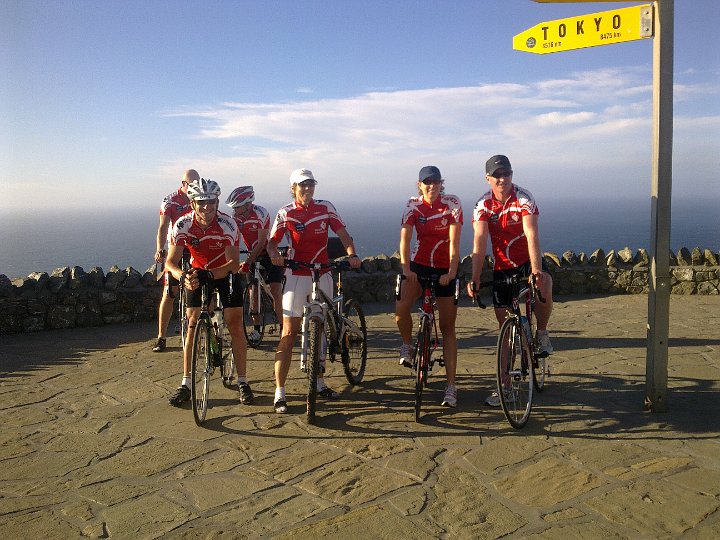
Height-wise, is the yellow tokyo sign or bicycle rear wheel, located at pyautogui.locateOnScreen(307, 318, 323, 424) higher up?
the yellow tokyo sign

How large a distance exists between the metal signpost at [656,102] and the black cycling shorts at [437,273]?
1.67 metres

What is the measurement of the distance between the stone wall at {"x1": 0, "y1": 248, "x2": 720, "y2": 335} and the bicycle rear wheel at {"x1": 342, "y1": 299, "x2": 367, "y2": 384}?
15.9 feet

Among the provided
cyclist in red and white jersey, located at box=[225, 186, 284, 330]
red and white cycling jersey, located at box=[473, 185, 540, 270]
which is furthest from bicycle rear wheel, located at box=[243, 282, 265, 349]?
red and white cycling jersey, located at box=[473, 185, 540, 270]

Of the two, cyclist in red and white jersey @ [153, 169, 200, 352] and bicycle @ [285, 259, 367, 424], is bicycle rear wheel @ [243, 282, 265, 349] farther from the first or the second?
bicycle @ [285, 259, 367, 424]

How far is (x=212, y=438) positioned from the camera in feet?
17.1

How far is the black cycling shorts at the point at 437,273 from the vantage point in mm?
5773

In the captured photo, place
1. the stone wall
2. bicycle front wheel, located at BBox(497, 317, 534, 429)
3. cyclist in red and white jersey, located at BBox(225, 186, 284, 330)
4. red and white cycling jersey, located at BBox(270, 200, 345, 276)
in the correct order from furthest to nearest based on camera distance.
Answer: the stone wall, cyclist in red and white jersey, located at BBox(225, 186, 284, 330), red and white cycling jersey, located at BBox(270, 200, 345, 276), bicycle front wheel, located at BBox(497, 317, 534, 429)

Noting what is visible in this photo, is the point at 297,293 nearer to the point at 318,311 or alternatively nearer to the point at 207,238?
the point at 318,311

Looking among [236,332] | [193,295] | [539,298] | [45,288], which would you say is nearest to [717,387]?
[539,298]

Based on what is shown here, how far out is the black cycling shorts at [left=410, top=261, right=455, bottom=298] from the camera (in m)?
5.77

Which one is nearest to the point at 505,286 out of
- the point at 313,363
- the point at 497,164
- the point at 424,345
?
the point at 424,345

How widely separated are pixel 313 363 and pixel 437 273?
1399 mm

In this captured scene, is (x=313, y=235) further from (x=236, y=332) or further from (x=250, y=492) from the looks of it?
(x=250, y=492)

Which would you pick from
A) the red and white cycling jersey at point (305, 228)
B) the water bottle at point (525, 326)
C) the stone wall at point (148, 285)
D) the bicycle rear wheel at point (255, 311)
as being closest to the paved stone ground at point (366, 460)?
the water bottle at point (525, 326)
